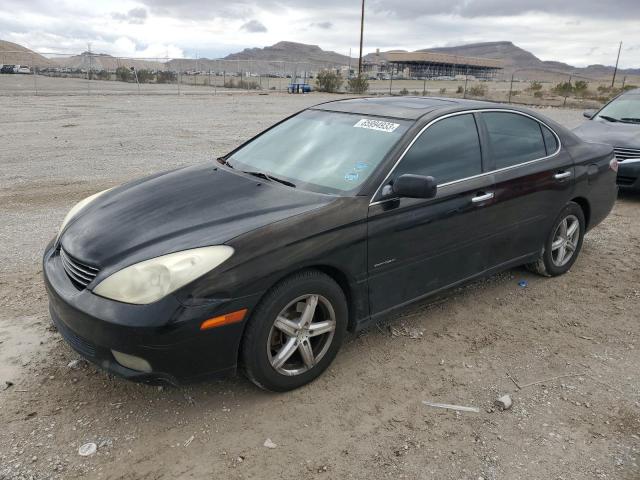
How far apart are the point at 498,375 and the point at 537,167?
1861 millimetres

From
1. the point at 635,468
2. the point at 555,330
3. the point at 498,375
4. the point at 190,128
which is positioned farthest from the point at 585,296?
the point at 190,128

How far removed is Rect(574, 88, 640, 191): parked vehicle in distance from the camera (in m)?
7.51

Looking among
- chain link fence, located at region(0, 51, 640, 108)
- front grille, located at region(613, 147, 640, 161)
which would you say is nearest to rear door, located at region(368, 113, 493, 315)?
front grille, located at region(613, 147, 640, 161)

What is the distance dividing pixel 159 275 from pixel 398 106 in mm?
2307

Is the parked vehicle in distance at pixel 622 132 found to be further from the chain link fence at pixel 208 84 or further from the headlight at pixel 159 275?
the chain link fence at pixel 208 84

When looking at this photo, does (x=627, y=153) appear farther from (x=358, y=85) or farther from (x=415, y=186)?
(x=358, y=85)

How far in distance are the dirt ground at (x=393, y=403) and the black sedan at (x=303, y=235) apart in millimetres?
332

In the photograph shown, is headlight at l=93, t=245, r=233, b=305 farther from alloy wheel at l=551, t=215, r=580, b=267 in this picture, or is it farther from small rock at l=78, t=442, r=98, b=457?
alloy wheel at l=551, t=215, r=580, b=267

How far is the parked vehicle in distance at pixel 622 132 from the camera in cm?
751

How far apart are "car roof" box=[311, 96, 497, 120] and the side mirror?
72 cm

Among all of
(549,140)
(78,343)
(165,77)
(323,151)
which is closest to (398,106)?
(323,151)

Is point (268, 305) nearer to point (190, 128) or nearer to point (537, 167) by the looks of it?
point (537, 167)

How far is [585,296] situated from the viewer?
4.55 meters

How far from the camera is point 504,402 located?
3049mm
